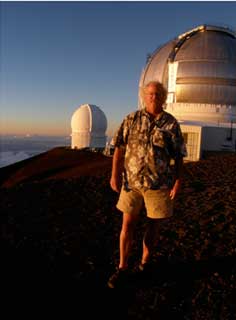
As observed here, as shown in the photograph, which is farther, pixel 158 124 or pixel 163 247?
pixel 163 247

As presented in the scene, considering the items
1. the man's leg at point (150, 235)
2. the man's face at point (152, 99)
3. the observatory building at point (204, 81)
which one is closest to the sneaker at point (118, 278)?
the man's leg at point (150, 235)

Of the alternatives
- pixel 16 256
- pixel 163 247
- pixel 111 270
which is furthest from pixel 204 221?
pixel 16 256

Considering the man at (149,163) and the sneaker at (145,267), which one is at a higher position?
the man at (149,163)

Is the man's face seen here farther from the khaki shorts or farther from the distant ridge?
the distant ridge

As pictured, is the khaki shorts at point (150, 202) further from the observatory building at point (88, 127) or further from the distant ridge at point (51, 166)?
the observatory building at point (88, 127)

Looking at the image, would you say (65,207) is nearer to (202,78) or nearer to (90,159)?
(90,159)

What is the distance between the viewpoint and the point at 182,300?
10.3ft

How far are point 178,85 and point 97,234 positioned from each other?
20.6m

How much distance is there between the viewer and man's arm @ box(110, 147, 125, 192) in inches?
144

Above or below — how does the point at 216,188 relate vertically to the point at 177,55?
below

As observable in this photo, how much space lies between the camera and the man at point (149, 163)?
345 cm

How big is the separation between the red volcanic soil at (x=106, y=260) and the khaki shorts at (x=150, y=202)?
751 mm

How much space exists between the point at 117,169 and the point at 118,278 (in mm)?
1230

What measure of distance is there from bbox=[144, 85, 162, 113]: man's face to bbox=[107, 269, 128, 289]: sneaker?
188 centimetres
